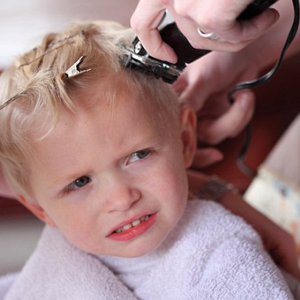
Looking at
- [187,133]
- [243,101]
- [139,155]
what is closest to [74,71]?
[139,155]

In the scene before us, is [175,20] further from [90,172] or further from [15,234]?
[15,234]

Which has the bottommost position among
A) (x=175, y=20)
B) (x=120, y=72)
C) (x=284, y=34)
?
(x=284, y=34)

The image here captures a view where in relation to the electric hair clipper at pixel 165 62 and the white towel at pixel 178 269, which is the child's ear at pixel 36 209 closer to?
the white towel at pixel 178 269

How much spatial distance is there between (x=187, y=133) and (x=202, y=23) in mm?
372

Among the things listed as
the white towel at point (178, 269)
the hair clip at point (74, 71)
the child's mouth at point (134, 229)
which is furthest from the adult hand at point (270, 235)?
the hair clip at point (74, 71)

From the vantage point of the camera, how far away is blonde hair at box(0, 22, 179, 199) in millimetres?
674

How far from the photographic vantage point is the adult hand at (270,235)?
92cm

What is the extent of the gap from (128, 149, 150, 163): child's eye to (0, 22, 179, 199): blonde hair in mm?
57

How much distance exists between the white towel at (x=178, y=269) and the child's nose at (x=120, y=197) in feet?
0.44

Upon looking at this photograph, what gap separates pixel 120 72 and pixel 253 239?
1.04ft

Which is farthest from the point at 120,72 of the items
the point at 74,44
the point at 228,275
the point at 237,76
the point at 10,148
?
the point at 237,76

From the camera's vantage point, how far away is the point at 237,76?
106 centimetres

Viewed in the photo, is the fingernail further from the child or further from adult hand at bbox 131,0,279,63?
adult hand at bbox 131,0,279,63

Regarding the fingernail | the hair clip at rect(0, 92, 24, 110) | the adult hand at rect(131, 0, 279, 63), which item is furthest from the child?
the fingernail
